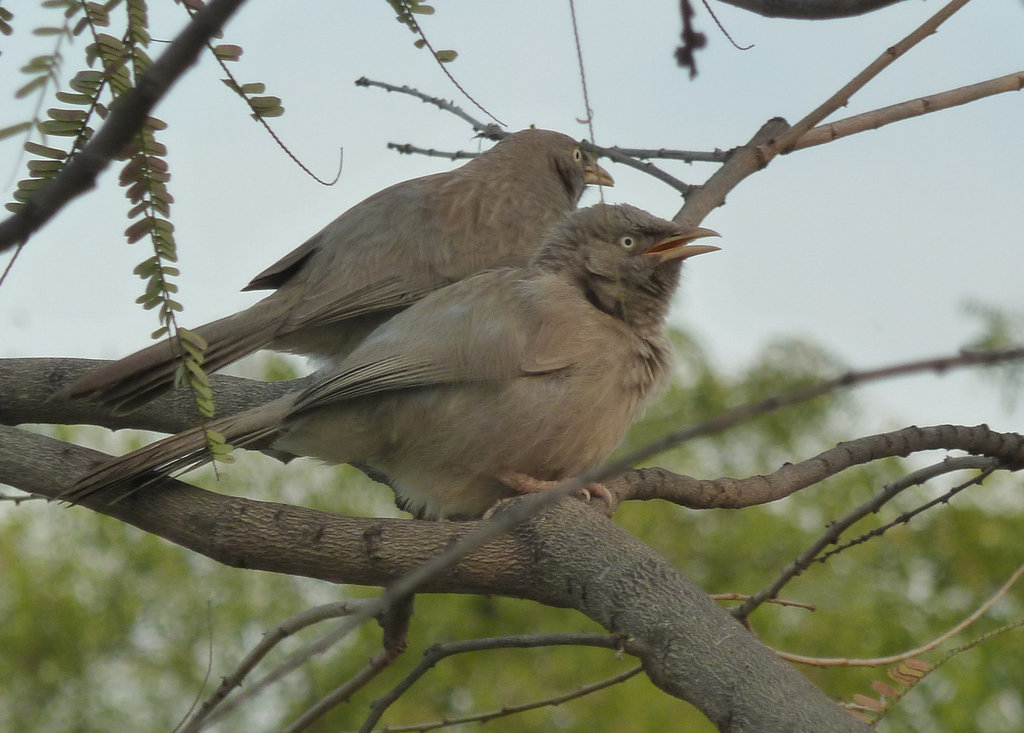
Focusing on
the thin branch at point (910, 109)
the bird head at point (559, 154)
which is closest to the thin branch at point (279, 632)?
the thin branch at point (910, 109)

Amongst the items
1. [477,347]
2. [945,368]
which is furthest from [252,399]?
[945,368]

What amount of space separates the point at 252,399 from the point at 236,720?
8.02 metres

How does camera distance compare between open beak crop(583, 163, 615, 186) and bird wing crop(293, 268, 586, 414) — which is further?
open beak crop(583, 163, 615, 186)

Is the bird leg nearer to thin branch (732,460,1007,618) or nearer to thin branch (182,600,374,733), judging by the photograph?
thin branch (732,460,1007,618)

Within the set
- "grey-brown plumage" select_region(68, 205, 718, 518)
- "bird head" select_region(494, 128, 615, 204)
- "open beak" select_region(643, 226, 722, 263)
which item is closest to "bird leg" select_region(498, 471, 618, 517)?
"grey-brown plumage" select_region(68, 205, 718, 518)

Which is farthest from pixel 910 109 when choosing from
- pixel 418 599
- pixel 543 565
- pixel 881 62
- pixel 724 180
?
pixel 418 599

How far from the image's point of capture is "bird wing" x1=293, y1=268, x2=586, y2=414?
12.2 ft

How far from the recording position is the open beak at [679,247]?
13.4 feet

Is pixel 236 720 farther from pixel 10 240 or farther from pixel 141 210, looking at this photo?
pixel 10 240

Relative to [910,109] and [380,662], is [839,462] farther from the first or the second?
[380,662]

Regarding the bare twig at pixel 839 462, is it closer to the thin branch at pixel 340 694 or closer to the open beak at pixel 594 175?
the thin branch at pixel 340 694

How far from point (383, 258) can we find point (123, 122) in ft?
10.8

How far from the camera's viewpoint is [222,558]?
307 centimetres

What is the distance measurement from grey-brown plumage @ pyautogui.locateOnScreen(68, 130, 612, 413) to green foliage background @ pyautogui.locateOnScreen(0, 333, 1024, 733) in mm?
6991
